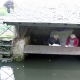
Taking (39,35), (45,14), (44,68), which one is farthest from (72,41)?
(39,35)

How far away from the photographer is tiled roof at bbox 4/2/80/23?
24.8 ft

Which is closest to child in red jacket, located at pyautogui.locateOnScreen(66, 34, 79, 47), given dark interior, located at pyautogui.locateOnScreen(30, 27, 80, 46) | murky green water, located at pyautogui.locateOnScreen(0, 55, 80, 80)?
murky green water, located at pyautogui.locateOnScreen(0, 55, 80, 80)

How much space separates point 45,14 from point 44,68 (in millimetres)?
2217

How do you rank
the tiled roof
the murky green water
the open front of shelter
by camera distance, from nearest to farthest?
the murky green water → the tiled roof → the open front of shelter

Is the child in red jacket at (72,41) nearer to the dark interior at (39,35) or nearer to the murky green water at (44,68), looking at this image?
the murky green water at (44,68)

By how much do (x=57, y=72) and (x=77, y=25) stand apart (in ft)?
6.36

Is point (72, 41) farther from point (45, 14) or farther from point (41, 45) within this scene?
point (45, 14)

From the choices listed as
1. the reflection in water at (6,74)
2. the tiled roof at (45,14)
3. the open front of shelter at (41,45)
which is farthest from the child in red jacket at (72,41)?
the reflection in water at (6,74)

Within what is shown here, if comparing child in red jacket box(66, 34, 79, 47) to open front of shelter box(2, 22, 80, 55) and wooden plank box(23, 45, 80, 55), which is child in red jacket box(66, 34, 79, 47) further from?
Answer: wooden plank box(23, 45, 80, 55)

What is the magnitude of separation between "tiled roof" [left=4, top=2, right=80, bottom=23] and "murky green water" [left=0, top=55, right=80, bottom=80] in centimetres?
158

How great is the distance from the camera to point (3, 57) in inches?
326

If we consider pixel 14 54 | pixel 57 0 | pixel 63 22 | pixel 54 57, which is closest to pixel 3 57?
pixel 14 54

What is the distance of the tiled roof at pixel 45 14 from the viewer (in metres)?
7.57

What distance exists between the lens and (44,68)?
713 centimetres
